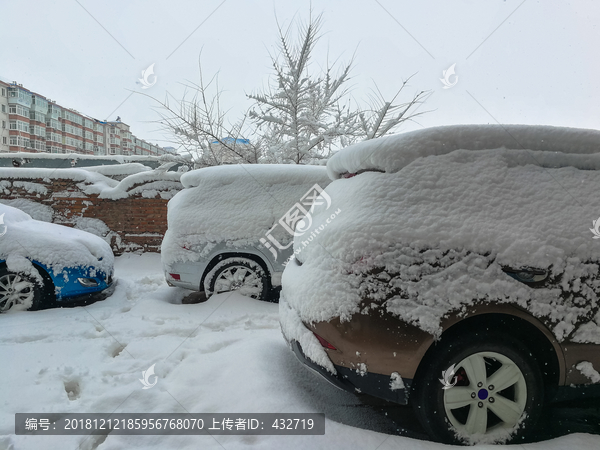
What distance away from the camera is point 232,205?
14.6 feet

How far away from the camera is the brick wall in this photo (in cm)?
777

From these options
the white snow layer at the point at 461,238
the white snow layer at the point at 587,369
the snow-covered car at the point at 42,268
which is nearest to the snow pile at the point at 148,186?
the snow-covered car at the point at 42,268

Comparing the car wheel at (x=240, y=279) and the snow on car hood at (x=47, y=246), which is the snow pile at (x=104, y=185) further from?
the car wheel at (x=240, y=279)

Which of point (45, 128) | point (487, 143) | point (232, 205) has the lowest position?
point (232, 205)

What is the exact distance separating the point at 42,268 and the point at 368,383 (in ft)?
13.8

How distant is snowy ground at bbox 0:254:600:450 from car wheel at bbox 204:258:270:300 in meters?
0.31

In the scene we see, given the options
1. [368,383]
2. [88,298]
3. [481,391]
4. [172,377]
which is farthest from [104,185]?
[481,391]

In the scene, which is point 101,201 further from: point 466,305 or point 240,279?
point 466,305

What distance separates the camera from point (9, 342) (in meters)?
3.17

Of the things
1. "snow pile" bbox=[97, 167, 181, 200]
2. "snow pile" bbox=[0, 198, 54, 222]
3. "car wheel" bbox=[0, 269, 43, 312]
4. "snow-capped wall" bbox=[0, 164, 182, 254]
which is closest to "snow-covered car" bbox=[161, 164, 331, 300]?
"car wheel" bbox=[0, 269, 43, 312]

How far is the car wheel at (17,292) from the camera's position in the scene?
395 cm

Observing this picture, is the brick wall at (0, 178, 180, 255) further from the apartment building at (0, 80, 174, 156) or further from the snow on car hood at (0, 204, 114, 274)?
the apartment building at (0, 80, 174, 156)

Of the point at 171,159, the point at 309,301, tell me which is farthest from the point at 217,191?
the point at 171,159

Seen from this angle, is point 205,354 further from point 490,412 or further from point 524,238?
point 524,238
